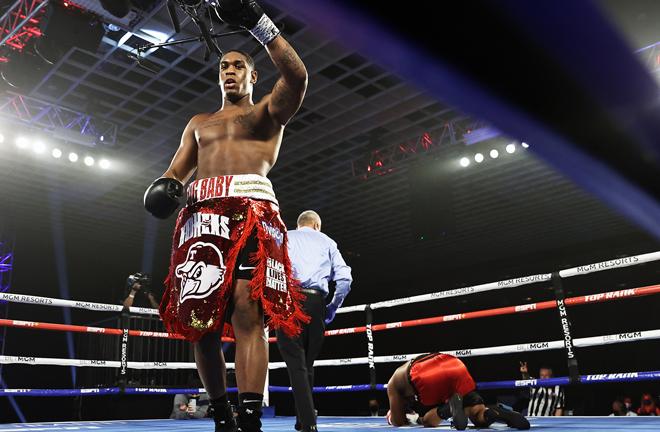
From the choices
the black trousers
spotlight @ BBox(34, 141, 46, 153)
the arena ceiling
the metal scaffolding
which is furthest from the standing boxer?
spotlight @ BBox(34, 141, 46, 153)

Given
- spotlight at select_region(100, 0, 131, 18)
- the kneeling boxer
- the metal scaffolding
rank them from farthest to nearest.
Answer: the metal scaffolding → spotlight at select_region(100, 0, 131, 18) → the kneeling boxer

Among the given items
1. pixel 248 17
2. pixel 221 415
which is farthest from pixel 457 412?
pixel 248 17

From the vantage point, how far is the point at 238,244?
1611mm

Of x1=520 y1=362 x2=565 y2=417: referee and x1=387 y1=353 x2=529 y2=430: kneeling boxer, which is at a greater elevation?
x1=387 y1=353 x2=529 y2=430: kneeling boxer

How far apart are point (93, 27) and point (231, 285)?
465 cm

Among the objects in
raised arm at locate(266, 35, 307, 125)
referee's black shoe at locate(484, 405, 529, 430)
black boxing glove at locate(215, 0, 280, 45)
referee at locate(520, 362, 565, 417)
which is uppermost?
black boxing glove at locate(215, 0, 280, 45)

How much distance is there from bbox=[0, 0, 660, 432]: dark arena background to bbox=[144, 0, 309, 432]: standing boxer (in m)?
1.46

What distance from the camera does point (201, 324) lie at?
1.57 metres

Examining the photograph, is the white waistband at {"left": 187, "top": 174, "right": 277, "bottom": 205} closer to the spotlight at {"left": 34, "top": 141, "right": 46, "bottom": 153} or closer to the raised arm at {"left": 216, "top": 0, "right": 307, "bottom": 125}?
the raised arm at {"left": 216, "top": 0, "right": 307, "bottom": 125}

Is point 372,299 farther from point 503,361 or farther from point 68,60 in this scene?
point 68,60

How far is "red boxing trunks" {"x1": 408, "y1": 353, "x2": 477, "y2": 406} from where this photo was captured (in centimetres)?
254

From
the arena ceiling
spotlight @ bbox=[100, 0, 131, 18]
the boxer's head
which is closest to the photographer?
the boxer's head

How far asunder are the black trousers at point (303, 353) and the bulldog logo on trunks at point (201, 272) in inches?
29.4

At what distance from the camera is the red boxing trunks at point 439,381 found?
100 inches
